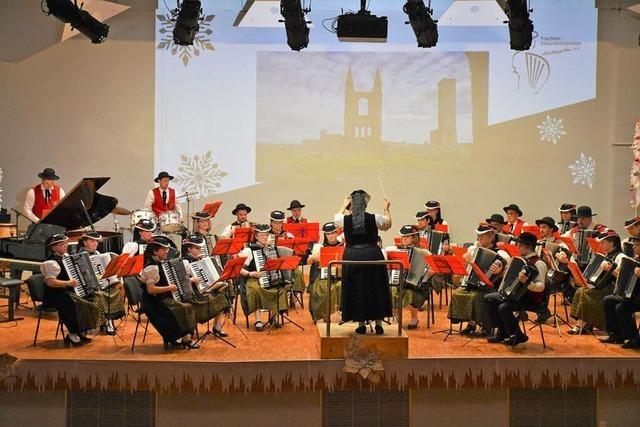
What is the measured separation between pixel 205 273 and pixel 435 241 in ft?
12.8

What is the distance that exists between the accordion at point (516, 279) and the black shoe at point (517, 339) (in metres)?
0.46

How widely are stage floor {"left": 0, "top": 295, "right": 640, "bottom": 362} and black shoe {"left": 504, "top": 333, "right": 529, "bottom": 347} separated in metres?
0.07

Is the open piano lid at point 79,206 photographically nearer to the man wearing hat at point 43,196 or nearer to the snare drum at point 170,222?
the snare drum at point 170,222

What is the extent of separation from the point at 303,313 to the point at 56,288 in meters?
3.80

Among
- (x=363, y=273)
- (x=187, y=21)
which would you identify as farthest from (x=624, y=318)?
(x=187, y=21)

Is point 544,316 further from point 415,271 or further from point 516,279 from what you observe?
point 415,271

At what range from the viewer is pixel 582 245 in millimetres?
11758

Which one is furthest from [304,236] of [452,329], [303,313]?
[452,329]

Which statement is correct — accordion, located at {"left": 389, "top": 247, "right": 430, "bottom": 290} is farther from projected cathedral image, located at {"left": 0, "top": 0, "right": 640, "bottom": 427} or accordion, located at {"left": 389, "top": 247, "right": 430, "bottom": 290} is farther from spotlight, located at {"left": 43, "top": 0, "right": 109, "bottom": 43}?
spotlight, located at {"left": 43, "top": 0, "right": 109, "bottom": 43}

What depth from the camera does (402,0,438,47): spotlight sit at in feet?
41.6

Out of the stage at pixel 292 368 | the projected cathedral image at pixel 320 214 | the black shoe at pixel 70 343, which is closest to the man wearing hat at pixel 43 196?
the projected cathedral image at pixel 320 214

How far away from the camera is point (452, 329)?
10305 mm

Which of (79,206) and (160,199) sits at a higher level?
(160,199)

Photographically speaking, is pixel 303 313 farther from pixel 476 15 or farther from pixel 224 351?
pixel 476 15
